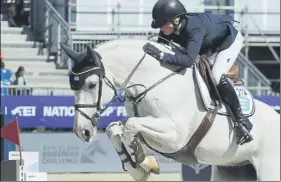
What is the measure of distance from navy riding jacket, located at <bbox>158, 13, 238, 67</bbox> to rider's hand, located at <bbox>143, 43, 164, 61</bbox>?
0.12ft

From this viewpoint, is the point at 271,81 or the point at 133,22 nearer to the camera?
the point at 133,22

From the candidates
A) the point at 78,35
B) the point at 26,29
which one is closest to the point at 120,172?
the point at 78,35

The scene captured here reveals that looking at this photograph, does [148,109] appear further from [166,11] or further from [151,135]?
[166,11]

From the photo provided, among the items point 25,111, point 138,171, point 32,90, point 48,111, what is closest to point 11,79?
point 32,90

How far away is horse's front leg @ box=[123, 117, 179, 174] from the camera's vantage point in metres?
5.61

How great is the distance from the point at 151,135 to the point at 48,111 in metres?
8.92

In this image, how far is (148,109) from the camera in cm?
583

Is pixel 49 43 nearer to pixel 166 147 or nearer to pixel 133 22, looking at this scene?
pixel 133 22

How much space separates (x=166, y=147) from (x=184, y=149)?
16 cm

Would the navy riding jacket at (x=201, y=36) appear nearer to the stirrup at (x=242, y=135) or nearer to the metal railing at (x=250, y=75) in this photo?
the stirrup at (x=242, y=135)

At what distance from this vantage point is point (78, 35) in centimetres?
1488

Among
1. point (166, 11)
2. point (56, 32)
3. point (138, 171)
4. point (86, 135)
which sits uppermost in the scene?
point (166, 11)

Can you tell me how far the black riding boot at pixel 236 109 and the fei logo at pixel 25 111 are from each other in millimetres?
8555

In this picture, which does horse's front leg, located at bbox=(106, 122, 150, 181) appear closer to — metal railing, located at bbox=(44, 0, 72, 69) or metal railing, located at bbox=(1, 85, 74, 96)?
metal railing, located at bbox=(1, 85, 74, 96)
